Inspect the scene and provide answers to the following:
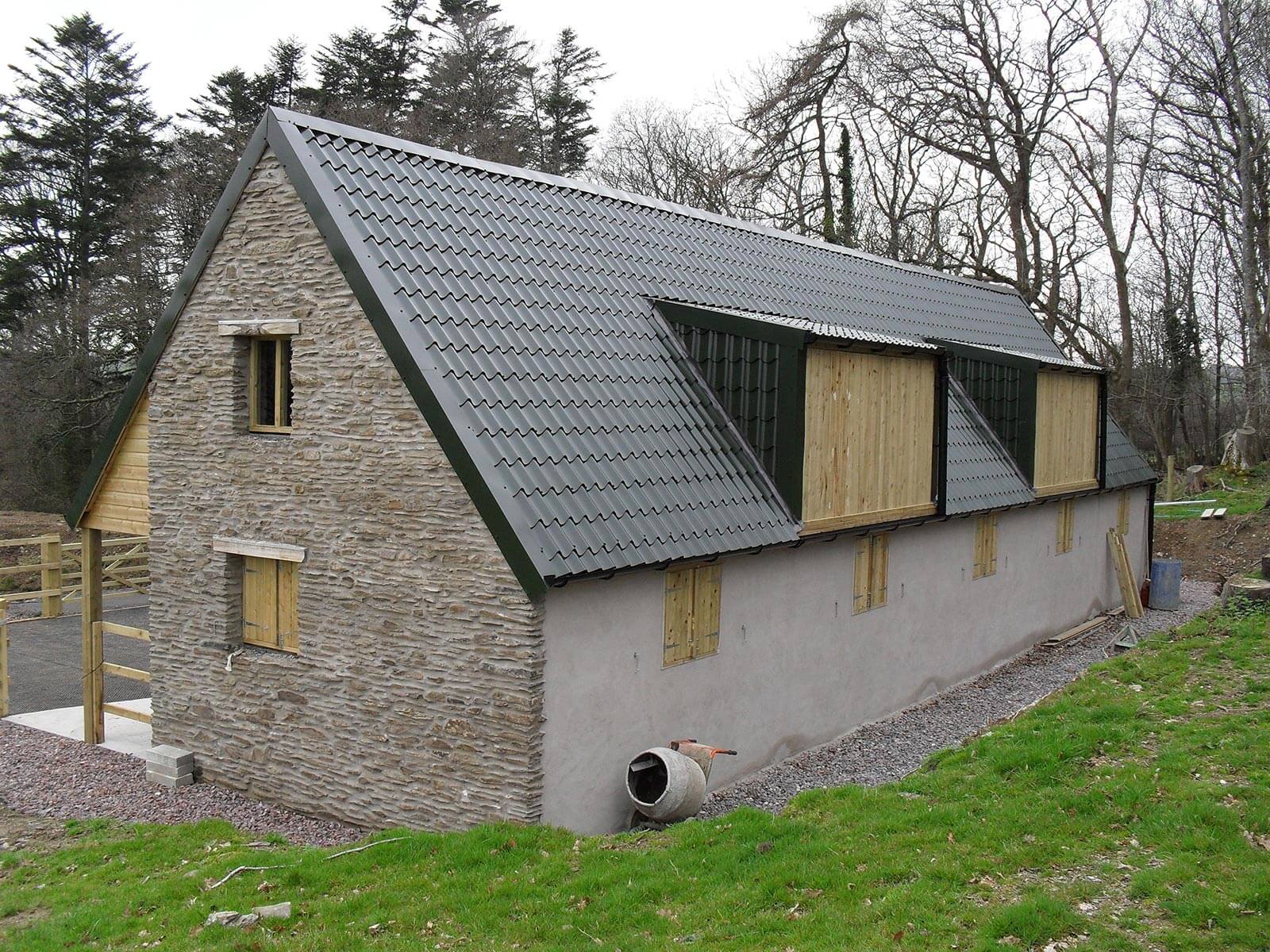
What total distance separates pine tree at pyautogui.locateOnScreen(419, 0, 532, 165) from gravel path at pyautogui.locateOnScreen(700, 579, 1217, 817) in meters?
25.3

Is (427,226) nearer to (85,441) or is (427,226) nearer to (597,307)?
(597,307)

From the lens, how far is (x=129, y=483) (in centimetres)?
1258

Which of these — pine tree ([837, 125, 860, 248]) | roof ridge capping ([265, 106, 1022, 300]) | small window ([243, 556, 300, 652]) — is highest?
pine tree ([837, 125, 860, 248])

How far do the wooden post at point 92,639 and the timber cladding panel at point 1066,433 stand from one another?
13.8 m

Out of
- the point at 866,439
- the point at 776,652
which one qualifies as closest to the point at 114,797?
the point at 776,652

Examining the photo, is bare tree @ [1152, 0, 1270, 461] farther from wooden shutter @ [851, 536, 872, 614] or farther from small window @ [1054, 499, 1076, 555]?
wooden shutter @ [851, 536, 872, 614]

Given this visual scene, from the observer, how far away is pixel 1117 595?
72.9 feet

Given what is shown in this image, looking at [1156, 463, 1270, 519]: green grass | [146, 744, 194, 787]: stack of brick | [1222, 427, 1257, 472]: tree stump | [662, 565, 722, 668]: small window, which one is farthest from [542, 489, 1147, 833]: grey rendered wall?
[1222, 427, 1257, 472]: tree stump

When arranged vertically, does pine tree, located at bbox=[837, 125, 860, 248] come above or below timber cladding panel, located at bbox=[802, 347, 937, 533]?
above

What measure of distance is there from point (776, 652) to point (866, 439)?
269 cm

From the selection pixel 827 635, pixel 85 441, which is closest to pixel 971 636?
pixel 827 635

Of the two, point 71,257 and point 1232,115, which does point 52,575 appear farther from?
point 1232,115

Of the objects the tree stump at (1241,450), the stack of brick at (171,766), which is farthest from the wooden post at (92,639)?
the tree stump at (1241,450)

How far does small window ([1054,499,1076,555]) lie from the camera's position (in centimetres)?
1922
